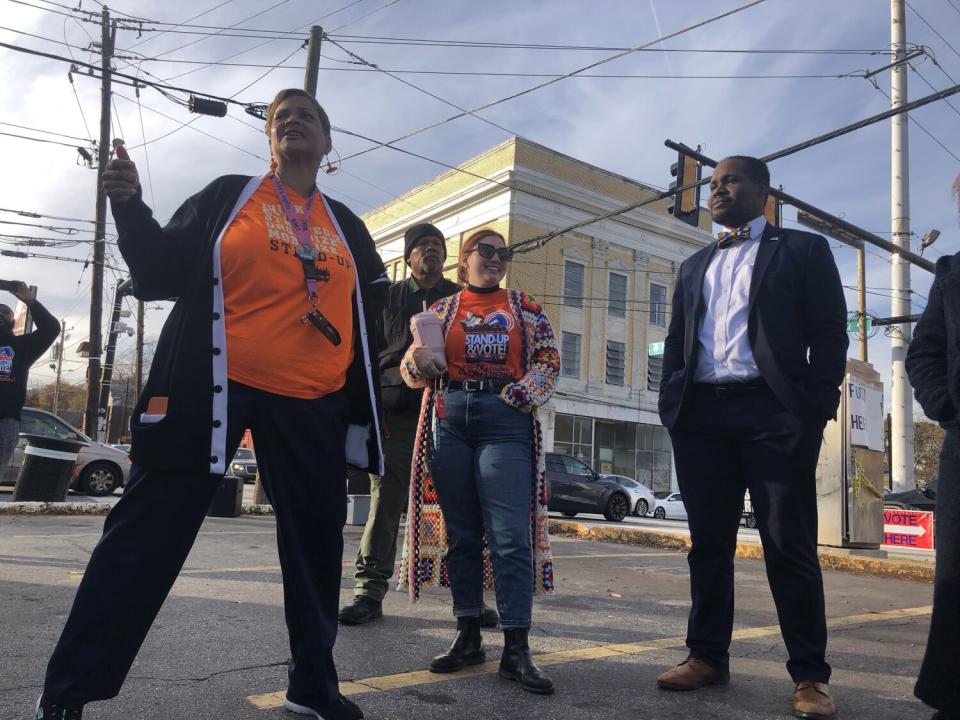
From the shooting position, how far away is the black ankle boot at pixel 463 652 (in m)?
3.18

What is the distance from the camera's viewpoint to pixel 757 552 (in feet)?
28.5

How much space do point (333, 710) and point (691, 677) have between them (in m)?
1.42

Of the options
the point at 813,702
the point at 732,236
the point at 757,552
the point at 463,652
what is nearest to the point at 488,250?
the point at 732,236

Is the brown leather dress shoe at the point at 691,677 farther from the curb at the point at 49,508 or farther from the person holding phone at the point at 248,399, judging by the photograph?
the curb at the point at 49,508

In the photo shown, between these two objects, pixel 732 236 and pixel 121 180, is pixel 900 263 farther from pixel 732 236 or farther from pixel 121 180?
pixel 121 180

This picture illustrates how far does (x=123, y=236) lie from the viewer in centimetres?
235

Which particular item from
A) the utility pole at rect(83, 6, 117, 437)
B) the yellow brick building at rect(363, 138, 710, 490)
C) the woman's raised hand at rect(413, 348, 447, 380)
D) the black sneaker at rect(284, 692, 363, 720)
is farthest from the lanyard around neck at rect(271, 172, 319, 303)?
the yellow brick building at rect(363, 138, 710, 490)

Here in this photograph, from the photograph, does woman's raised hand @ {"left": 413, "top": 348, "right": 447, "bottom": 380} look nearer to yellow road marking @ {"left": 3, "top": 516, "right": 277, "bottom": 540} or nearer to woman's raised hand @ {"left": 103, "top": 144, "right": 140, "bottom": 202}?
woman's raised hand @ {"left": 103, "top": 144, "right": 140, "bottom": 202}

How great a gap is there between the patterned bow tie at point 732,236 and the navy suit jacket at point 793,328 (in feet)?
0.25

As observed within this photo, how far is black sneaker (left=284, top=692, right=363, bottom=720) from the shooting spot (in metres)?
2.43

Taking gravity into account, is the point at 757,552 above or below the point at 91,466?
below

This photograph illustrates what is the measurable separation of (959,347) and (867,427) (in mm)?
7259

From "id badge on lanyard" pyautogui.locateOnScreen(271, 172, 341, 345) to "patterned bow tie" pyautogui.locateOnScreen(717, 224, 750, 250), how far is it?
1787 mm

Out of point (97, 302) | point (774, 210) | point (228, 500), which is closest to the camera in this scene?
point (228, 500)
